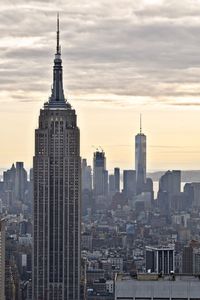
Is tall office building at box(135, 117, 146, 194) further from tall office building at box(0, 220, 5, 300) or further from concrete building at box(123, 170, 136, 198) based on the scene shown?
tall office building at box(0, 220, 5, 300)

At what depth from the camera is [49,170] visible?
41.5m

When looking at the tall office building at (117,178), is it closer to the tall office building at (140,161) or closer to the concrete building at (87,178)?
the tall office building at (140,161)

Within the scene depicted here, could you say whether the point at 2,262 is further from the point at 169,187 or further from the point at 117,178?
the point at 169,187

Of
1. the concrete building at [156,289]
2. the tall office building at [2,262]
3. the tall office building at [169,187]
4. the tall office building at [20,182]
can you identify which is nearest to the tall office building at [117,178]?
the tall office building at [169,187]

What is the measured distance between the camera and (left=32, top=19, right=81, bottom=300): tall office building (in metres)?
40.8

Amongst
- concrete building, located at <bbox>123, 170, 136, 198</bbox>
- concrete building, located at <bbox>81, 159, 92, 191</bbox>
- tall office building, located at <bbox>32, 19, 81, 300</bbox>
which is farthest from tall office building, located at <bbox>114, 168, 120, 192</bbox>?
tall office building, located at <bbox>32, 19, 81, 300</bbox>

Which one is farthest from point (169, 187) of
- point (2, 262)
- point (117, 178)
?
point (2, 262)

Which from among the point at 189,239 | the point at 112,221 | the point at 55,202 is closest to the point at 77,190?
the point at 55,202

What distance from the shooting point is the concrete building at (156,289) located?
792 cm

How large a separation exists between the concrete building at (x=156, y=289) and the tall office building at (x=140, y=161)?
133 feet

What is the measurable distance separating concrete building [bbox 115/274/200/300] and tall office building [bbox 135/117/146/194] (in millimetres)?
40424

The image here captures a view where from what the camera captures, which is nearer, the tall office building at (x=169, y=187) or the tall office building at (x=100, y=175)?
the tall office building at (x=100, y=175)

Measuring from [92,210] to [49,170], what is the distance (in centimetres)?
1443

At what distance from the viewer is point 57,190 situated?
1625 inches
